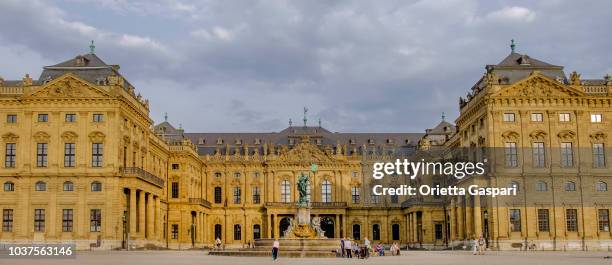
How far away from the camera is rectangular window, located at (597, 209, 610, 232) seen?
67812 millimetres

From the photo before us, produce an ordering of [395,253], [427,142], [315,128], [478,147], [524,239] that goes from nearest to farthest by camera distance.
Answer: [395,253]
[524,239]
[478,147]
[427,142]
[315,128]

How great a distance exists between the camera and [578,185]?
68.3 metres

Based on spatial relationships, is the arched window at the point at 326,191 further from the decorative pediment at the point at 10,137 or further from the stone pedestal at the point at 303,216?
the decorative pediment at the point at 10,137

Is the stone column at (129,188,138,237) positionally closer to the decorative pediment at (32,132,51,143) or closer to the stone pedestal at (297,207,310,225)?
the decorative pediment at (32,132,51,143)

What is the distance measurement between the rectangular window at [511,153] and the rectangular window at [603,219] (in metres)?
8.57

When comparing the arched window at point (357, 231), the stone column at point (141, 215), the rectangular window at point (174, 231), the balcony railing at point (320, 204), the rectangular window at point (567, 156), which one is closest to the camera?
the rectangular window at point (567, 156)

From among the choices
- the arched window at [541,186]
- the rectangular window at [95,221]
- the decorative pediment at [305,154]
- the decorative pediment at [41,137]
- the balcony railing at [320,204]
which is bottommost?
the rectangular window at [95,221]

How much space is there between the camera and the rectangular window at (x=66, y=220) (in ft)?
219

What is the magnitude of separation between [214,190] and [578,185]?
173ft

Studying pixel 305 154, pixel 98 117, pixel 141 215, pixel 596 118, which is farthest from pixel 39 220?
pixel 596 118

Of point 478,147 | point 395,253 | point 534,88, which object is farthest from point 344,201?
point 395,253

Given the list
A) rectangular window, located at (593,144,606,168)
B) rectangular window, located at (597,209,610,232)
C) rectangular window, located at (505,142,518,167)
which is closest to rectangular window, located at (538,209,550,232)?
rectangular window, located at (597,209,610,232)

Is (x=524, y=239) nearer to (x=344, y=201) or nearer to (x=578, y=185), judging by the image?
(x=578, y=185)

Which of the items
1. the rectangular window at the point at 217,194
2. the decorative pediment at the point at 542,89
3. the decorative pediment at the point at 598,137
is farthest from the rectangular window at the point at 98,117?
the decorative pediment at the point at 598,137
